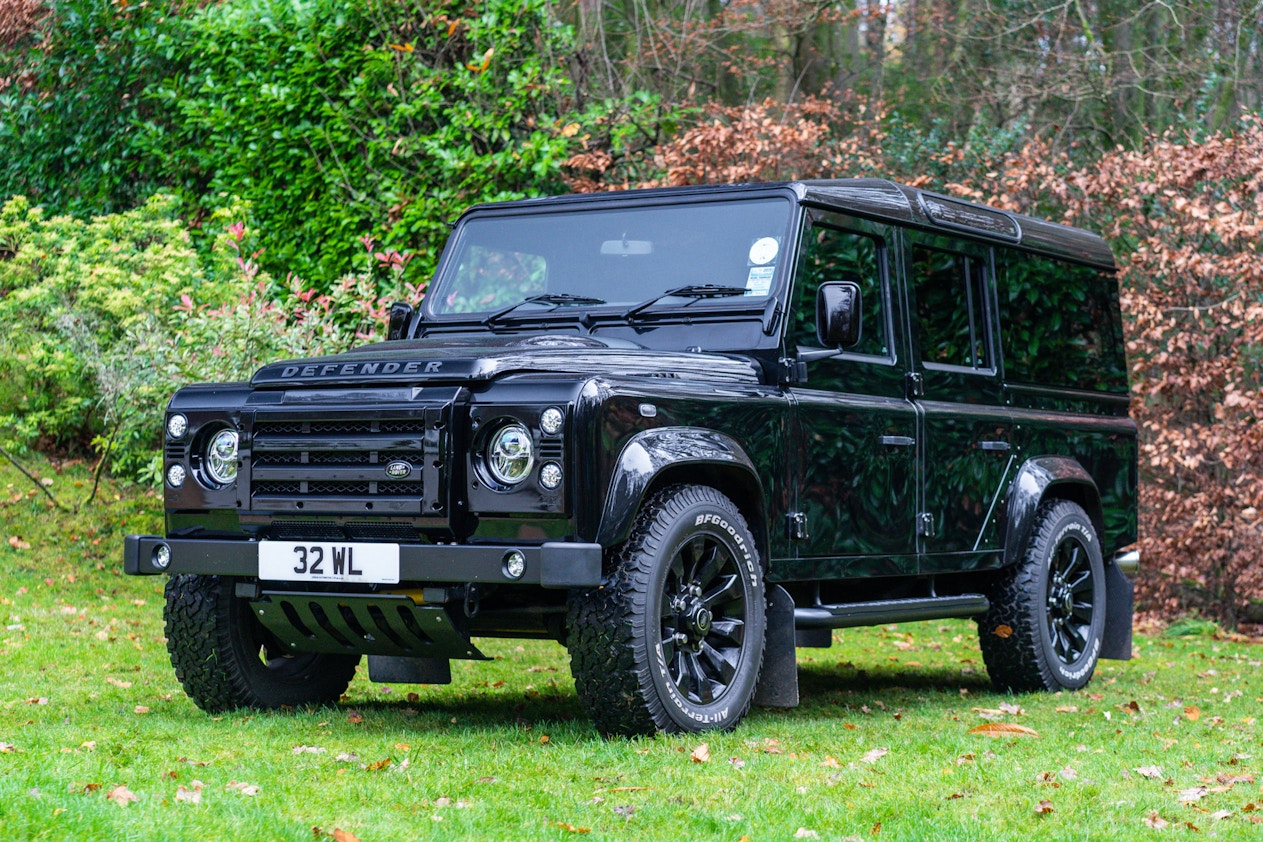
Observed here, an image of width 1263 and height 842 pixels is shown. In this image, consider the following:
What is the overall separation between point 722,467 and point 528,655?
12.5 feet

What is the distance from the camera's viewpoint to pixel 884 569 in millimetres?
7273

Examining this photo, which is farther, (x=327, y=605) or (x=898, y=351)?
(x=898, y=351)

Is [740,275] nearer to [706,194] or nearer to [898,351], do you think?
[706,194]

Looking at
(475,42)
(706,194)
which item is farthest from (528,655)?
(475,42)

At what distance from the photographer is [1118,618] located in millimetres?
8992

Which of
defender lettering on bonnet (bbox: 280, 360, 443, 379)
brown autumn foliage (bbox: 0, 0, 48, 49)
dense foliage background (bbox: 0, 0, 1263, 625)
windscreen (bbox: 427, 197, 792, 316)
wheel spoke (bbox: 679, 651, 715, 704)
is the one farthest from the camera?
brown autumn foliage (bbox: 0, 0, 48, 49)

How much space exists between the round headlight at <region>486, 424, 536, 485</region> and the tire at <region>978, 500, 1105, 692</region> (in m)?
3.58

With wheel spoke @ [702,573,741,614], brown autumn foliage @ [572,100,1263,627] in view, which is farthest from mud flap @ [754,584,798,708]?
brown autumn foliage @ [572,100,1263,627]

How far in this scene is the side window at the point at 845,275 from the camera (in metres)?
6.90

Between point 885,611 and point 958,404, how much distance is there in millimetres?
1247

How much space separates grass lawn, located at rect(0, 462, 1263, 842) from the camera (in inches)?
180

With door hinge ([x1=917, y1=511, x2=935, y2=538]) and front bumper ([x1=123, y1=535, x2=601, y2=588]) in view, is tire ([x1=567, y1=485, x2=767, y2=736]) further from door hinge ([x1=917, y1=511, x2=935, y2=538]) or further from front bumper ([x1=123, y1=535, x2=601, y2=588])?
door hinge ([x1=917, y1=511, x2=935, y2=538])

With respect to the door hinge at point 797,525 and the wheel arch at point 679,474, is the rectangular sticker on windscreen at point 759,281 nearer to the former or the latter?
the wheel arch at point 679,474

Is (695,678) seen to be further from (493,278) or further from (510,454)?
(493,278)
